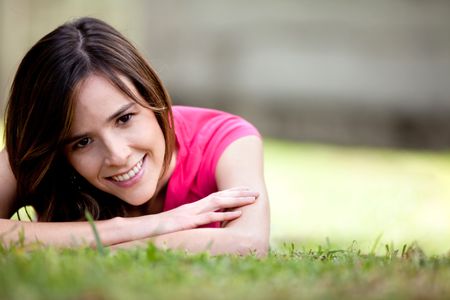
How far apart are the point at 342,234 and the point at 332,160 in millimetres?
3499

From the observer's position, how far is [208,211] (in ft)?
11.2

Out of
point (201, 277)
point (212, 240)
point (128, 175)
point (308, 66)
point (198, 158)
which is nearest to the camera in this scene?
point (201, 277)

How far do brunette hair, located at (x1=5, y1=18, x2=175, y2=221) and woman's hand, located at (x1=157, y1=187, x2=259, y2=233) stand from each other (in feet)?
1.39

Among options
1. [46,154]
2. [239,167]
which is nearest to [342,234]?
[239,167]

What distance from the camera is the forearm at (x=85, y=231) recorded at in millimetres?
3260

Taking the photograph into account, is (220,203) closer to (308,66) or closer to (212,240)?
(212,240)

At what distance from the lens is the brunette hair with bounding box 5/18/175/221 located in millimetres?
3393

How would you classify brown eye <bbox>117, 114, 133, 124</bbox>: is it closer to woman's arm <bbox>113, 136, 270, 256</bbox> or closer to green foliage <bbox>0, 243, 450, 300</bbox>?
woman's arm <bbox>113, 136, 270, 256</bbox>

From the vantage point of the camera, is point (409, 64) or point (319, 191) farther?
point (409, 64)

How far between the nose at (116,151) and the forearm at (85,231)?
0.23 m

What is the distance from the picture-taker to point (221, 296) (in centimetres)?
200

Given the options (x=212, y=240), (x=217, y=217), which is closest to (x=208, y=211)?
(x=217, y=217)

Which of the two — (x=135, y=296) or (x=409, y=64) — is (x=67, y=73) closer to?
(x=135, y=296)

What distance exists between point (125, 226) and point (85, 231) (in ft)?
0.52
